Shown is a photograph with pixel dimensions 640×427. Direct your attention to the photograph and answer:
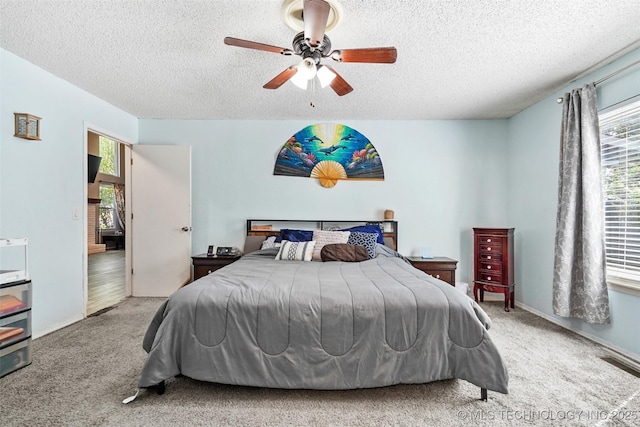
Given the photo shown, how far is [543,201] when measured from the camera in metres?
3.53

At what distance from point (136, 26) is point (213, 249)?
8.93 ft

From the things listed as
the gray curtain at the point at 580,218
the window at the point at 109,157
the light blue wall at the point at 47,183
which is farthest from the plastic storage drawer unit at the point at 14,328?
the window at the point at 109,157

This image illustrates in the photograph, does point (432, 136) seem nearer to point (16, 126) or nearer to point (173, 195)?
point (173, 195)

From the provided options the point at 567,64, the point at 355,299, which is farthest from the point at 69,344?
the point at 567,64

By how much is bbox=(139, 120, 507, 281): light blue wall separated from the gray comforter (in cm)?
250

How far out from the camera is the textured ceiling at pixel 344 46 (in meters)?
2.03

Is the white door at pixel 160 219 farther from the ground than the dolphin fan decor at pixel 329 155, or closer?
closer

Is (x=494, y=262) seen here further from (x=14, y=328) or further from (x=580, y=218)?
(x=14, y=328)

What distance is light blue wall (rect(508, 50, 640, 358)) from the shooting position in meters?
2.52

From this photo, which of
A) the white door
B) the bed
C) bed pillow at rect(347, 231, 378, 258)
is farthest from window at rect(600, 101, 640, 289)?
the white door

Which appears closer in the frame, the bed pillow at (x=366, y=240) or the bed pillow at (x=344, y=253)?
the bed pillow at (x=344, y=253)

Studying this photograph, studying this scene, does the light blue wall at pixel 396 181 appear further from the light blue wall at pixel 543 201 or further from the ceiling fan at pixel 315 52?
the ceiling fan at pixel 315 52

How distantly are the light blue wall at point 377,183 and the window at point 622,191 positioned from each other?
1528 millimetres

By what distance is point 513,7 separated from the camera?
6.51ft
